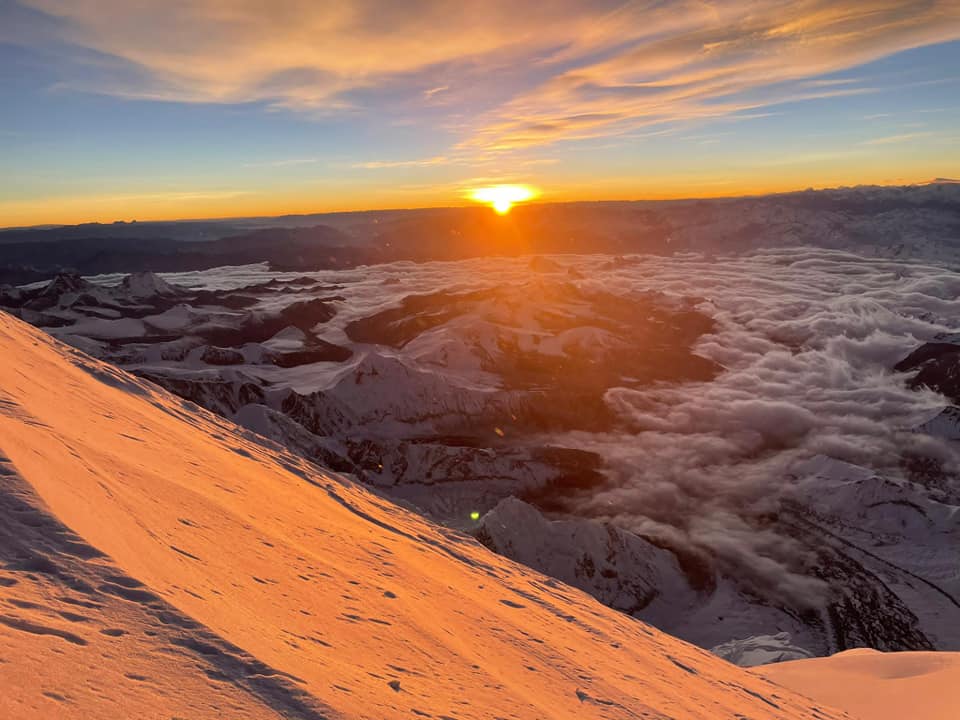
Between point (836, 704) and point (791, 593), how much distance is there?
48645mm

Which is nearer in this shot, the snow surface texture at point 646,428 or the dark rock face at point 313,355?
the snow surface texture at point 646,428

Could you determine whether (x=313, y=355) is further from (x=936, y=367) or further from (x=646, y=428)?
(x=936, y=367)

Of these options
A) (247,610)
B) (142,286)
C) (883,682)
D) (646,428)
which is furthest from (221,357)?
(247,610)

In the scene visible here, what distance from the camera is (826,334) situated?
153750 millimetres

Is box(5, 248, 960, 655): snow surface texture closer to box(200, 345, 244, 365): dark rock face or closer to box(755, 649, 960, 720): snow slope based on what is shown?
box(200, 345, 244, 365): dark rock face

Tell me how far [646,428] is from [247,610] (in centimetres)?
9738

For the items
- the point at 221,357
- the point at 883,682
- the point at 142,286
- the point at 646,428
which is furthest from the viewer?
the point at 142,286

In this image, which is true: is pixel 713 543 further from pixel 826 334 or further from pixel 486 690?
pixel 826 334

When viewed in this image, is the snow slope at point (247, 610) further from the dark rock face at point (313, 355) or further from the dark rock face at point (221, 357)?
the dark rock face at point (313, 355)

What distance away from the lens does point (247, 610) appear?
5711 mm

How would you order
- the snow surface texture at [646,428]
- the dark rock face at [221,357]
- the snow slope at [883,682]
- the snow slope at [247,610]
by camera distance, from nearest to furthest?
the snow slope at [247,610] < the snow slope at [883,682] < the snow surface texture at [646,428] < the dark rock face at [221,357]

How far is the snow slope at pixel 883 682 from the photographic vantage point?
13.3 metres

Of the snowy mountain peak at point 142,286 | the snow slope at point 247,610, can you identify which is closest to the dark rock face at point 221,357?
the snowy mountain peak at point 142,286

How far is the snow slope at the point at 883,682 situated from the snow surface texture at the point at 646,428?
109ft
